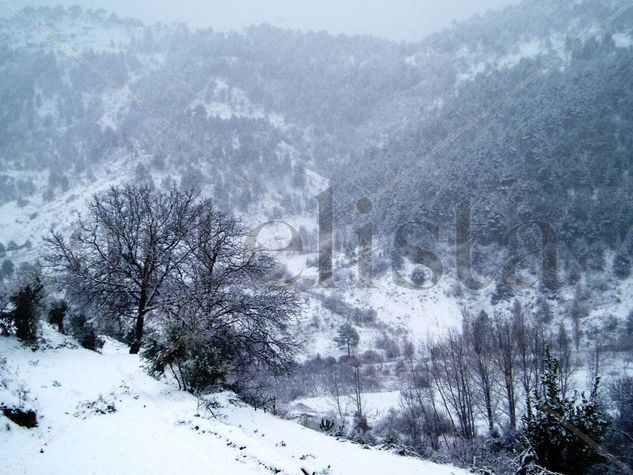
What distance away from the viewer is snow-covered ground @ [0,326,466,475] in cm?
624

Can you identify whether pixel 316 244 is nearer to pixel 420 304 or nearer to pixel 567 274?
pixel 420 304

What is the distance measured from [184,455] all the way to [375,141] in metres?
188

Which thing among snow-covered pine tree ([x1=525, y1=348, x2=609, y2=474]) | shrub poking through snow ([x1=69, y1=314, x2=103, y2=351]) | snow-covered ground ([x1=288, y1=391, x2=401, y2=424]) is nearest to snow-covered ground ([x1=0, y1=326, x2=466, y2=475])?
shrub poking through snow ([x1=69, y1=314, x2=103, y2=351])

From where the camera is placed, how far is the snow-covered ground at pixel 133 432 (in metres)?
6.24

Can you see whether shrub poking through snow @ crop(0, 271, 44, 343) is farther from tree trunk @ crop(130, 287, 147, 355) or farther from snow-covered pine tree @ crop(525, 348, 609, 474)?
snow-covered pine tree @ crop(525, 348, 609, 474)

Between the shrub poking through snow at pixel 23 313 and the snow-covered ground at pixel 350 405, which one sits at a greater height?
the shrub poking through snow at pixel 23 313

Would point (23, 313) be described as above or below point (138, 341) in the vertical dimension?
above

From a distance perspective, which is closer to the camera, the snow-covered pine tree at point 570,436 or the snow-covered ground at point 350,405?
the snow-covered pine tree at point 570,436

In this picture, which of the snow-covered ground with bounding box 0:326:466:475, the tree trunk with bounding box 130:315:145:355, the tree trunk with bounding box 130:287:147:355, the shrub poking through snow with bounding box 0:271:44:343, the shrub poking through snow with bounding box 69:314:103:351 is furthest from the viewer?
the tree trunk with bounding box 130:287:147:355

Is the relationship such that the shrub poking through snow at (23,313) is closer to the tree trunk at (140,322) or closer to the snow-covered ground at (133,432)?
the snow-covered ground at (133,432)

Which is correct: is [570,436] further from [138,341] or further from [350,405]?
[350,405]

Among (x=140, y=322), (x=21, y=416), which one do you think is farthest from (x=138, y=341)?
(x=21, y=416)

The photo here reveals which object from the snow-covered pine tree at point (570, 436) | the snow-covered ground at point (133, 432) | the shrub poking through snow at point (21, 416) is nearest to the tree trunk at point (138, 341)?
the snow-covered ground at point (133, 432)

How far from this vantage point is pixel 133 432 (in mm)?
7531
